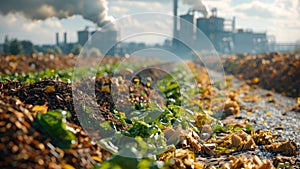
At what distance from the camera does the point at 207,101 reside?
23.5 feet

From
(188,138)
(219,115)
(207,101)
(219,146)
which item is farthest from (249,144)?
(207,101)

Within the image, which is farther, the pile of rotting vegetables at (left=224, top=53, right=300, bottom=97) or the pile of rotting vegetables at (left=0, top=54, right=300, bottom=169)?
the pile of rotting vegetables at (left=224, top=53, right=300, bottom=97)

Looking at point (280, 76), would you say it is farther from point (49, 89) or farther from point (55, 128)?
point (55, 128)

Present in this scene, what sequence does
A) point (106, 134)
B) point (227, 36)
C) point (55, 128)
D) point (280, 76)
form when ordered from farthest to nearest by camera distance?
point (227, 36), point (280, 76), point (106, 134), point (55, 128)

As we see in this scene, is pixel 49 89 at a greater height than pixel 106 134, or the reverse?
pixel 49 89

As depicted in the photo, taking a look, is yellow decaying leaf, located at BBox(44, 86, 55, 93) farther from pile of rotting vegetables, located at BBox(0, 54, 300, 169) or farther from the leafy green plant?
the leafy green plant

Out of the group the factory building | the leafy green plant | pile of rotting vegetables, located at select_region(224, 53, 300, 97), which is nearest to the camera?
the leafy green plant

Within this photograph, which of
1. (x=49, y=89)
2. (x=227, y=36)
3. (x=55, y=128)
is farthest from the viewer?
(x=227, y=36)

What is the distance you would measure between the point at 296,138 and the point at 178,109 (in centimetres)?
141

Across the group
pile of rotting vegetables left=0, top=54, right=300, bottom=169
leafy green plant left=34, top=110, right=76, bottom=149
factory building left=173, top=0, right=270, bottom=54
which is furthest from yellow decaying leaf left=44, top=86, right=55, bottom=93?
factory building left=173, top=0, right=270, bottom=54

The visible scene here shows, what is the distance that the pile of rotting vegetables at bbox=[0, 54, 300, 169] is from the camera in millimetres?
2010

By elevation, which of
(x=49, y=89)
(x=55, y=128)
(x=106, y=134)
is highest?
(x=49, y=89)

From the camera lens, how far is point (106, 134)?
288 cm

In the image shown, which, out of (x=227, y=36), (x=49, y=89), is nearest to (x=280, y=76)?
(x=49, y=89)
